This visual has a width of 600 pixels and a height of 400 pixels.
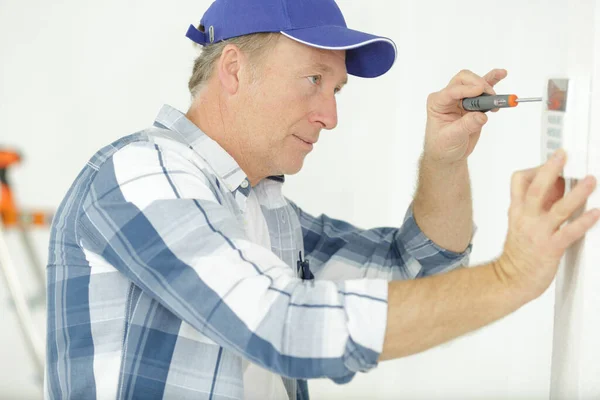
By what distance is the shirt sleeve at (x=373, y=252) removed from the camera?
158 centimetres

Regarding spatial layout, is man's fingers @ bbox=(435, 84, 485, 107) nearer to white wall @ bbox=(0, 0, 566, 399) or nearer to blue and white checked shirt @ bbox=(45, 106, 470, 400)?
blue and white checked shirt @ bbox=(45, 106, 470, 400)

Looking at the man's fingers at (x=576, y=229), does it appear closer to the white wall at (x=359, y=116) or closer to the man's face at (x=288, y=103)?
the man's face at (x=288, y=103)

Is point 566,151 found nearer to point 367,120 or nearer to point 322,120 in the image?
point 322,120

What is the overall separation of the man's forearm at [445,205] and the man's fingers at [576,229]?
0.67 metres

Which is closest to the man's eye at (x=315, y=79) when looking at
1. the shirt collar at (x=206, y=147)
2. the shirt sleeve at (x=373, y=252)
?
the shirt collar at (x=206, y=147)

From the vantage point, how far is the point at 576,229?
2.72ft

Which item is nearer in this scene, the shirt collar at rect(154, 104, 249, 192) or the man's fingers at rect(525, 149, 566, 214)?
the man's fingers at rect(525, 149, 566, 214)

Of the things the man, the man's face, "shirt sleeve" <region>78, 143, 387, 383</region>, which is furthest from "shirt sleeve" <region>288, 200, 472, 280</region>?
"shirt sleeve" <region>78, 143, 387, 383</region>

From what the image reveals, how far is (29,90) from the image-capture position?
2.87 metres

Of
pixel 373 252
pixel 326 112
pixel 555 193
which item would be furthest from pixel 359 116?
pixel 555 193

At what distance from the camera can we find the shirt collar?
135 cm

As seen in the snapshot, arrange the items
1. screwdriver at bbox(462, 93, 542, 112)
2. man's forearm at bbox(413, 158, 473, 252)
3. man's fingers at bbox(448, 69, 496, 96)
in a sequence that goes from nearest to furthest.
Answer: screwdriver at bbox(462, 93, 542, 112) < man's fingers at bbox(448, 69, 496, 96) < man's forearm at bbox(413, 158, 473, 252)

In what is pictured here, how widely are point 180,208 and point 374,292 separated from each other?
0.98 feet

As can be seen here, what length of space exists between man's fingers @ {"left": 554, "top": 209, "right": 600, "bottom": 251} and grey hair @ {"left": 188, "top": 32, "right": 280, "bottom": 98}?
28.1 inches
